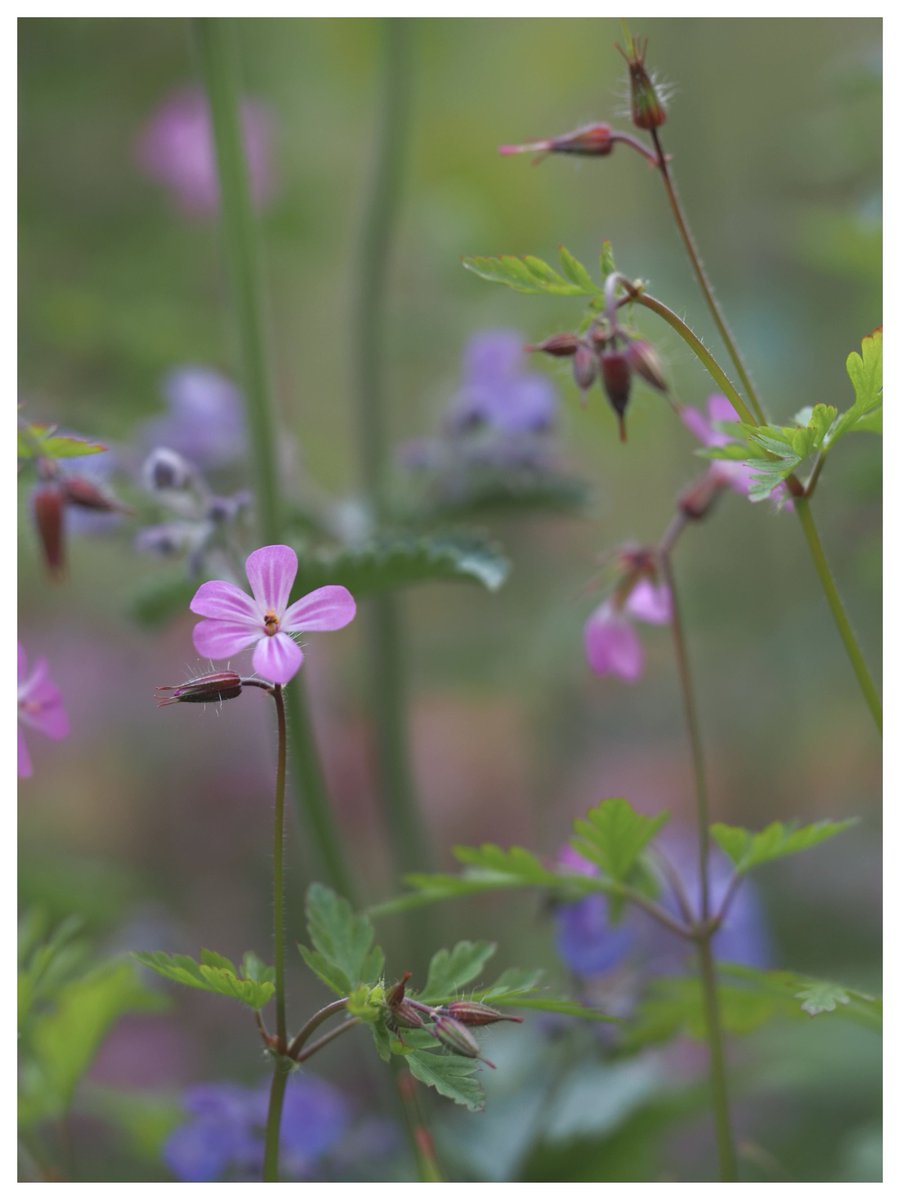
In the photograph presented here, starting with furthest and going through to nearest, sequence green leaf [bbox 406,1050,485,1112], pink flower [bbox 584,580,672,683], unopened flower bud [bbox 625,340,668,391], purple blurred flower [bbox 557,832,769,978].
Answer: purple blurred flower [bbox 557,832,769,978], pink flower [bbox 584,580,672,683], unopened flower bud [bbox 625,340,668,391], green leaf [bbox 406,1050,485,1112]

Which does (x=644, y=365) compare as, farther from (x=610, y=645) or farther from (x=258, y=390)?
(x=258, y=390)

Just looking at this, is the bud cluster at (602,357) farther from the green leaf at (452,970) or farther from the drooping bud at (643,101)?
the green leaf at (452,970)

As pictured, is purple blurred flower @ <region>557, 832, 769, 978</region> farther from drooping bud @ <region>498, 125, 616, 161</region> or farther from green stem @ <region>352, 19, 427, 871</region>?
drooping bud @ <region>498, 125, 616, 161</region>

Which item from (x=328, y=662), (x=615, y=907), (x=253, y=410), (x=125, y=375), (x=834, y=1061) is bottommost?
(x=834, y=1061)

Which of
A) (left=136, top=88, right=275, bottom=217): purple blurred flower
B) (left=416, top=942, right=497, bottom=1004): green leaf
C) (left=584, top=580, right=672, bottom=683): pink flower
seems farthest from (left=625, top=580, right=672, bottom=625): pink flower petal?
(left=136, top=88, right=275, bottom=217): purple blurred flower

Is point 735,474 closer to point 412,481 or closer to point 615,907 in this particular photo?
point 615,907

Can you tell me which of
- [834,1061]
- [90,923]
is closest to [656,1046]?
[834,1061]
